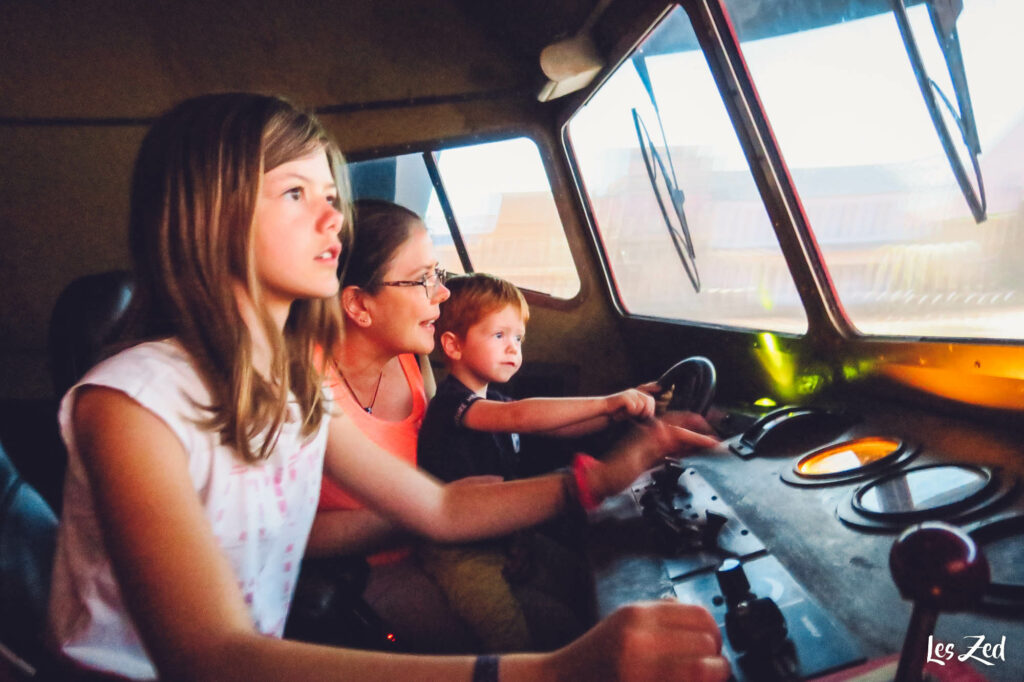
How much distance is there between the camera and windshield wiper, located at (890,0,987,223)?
127cm

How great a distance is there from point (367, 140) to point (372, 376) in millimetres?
2229

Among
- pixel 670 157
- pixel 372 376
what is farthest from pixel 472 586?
pixel 670 157

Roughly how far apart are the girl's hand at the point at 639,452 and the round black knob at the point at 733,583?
45 cm

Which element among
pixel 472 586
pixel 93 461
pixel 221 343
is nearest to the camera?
pixel 93 461

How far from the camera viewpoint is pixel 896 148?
1.50m

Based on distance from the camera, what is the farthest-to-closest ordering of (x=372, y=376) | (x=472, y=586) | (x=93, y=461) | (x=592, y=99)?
(x=592, y=99)
(x=372, y=376)
(x=472, y=586)
(x=93, y=461)

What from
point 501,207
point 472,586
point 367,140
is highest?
point 367,140

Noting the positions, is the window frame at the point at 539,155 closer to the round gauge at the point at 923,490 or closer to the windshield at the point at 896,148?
the windshield at the point at 896,148

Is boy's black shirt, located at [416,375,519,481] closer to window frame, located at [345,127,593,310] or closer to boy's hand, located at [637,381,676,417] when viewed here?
boy's hand, located at [637,381,676,417]

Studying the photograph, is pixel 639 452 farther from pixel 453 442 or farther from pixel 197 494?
pixel 197 494

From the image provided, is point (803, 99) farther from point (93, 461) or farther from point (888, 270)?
point (93, 461)

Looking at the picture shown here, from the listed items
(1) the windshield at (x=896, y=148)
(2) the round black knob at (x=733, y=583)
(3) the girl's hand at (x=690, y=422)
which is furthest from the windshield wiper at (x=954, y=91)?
(2) the round black knob at (x=733, y=583)

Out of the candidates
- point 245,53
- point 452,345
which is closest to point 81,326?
point 452,345

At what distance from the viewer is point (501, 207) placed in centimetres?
382
